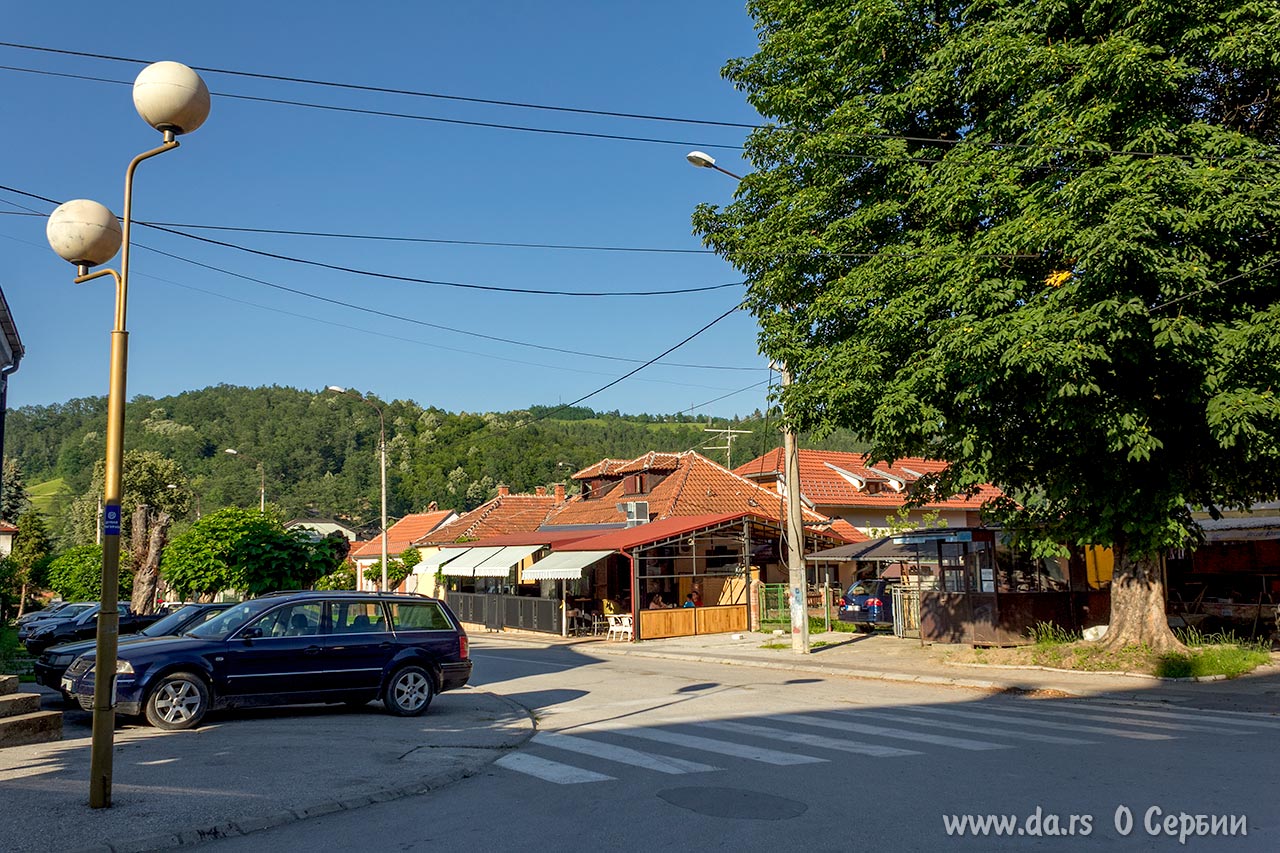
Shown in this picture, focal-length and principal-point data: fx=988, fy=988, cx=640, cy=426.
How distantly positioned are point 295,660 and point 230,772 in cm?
390

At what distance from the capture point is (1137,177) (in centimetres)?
1377

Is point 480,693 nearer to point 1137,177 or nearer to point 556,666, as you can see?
point 556,666

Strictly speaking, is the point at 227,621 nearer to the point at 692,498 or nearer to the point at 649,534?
the point at 649,534

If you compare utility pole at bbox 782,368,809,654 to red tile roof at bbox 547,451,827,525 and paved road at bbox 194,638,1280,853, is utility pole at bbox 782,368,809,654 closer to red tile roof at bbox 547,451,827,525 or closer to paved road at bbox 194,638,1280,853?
paved road at bbox 194,638,1280,853

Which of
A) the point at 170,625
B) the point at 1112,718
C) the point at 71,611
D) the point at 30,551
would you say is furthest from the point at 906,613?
the point at 30,551

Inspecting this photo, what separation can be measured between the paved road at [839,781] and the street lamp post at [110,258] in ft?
4.76

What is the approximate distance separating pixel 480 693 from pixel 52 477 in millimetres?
141290

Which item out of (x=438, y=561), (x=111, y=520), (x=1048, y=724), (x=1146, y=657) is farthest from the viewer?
(x=438, y=561)

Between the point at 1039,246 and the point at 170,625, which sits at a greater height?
the point at 1039,246

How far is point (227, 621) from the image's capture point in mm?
12914

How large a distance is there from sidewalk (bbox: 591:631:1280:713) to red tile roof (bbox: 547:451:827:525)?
32.8ft

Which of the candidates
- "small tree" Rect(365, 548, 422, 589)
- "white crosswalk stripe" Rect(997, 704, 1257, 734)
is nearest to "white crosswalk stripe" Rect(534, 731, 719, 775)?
"white crosswalk stripe" Rect(997, 704, 1257, 734)

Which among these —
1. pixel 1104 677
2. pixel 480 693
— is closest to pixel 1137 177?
pixel 1104 677
